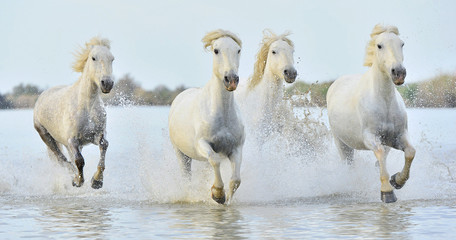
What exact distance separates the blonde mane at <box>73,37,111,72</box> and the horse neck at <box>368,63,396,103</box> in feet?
11.5

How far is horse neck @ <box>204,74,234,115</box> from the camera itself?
1051cm

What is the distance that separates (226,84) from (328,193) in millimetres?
2429

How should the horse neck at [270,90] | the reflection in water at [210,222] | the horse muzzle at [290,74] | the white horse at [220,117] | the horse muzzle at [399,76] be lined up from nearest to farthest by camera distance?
the reflection in water at [210,222]
the white horse at [220,117]
the horse muzzle at [399,76]
the horse muzzle at [290,74]
the horse neck at [270,90]

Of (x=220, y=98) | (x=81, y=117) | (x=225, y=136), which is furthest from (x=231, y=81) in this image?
(x=81, y=117)

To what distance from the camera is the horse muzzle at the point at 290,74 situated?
A: 12.2m

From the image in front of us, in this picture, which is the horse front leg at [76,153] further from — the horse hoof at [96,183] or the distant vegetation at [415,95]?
the distant vegetation at [415,95]

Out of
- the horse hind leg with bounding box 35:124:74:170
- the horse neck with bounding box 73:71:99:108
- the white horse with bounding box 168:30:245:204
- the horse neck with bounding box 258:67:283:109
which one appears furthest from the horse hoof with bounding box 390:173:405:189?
the horse hind leg with bounding box 35:124:74:170

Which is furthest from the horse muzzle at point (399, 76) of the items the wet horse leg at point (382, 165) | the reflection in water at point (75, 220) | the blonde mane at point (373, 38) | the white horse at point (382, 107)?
the reflection in water at point (75, 220)

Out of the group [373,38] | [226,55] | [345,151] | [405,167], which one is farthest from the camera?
[345,151]

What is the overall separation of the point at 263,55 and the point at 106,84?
228 cm

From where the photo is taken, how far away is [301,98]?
13.7 meters

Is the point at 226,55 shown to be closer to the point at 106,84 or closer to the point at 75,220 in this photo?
the point at 106,84

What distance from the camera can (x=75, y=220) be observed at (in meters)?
9.95

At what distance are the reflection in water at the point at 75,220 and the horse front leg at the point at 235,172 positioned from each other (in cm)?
132
